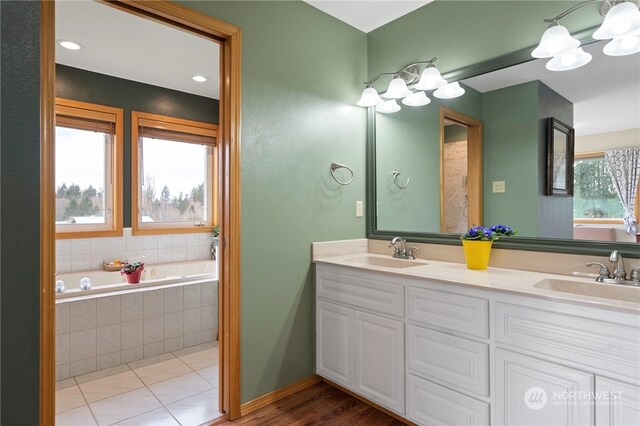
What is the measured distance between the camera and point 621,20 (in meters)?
1.45

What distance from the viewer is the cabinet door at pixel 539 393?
4.22 ft

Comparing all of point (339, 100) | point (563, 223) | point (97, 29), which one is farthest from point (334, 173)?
point (97, 29)

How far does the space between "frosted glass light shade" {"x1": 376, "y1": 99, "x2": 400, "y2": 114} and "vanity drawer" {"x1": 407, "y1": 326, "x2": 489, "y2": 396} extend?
1548 millimetres

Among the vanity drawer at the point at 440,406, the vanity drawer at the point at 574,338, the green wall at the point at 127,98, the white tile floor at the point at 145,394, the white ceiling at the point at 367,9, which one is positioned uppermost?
the white ceiling at the point at 367,9

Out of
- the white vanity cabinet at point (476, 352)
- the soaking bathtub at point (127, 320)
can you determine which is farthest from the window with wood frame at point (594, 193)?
the soaking bathtub at point (127, 320)

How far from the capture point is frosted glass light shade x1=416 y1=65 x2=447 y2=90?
2.17 metres

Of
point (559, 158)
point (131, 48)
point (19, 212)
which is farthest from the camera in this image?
point (131, 48)

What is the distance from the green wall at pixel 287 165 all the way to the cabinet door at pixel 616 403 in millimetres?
1549

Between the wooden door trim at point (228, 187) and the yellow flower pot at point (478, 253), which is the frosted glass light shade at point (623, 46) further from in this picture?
the wooden door trim at point (228, 187)

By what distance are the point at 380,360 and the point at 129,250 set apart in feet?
9.60

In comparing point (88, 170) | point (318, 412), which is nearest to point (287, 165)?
point (318, 412)

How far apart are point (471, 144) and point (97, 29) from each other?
2766mm

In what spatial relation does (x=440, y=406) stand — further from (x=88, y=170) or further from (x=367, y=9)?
(x=88, y=170)

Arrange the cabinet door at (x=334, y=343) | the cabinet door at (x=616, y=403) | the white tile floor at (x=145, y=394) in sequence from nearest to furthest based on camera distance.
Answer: the cabinet door at (x=616, y=403)
the white tile floor at (x=145, y=394)
the cabinet door at (x=334, y=343)
